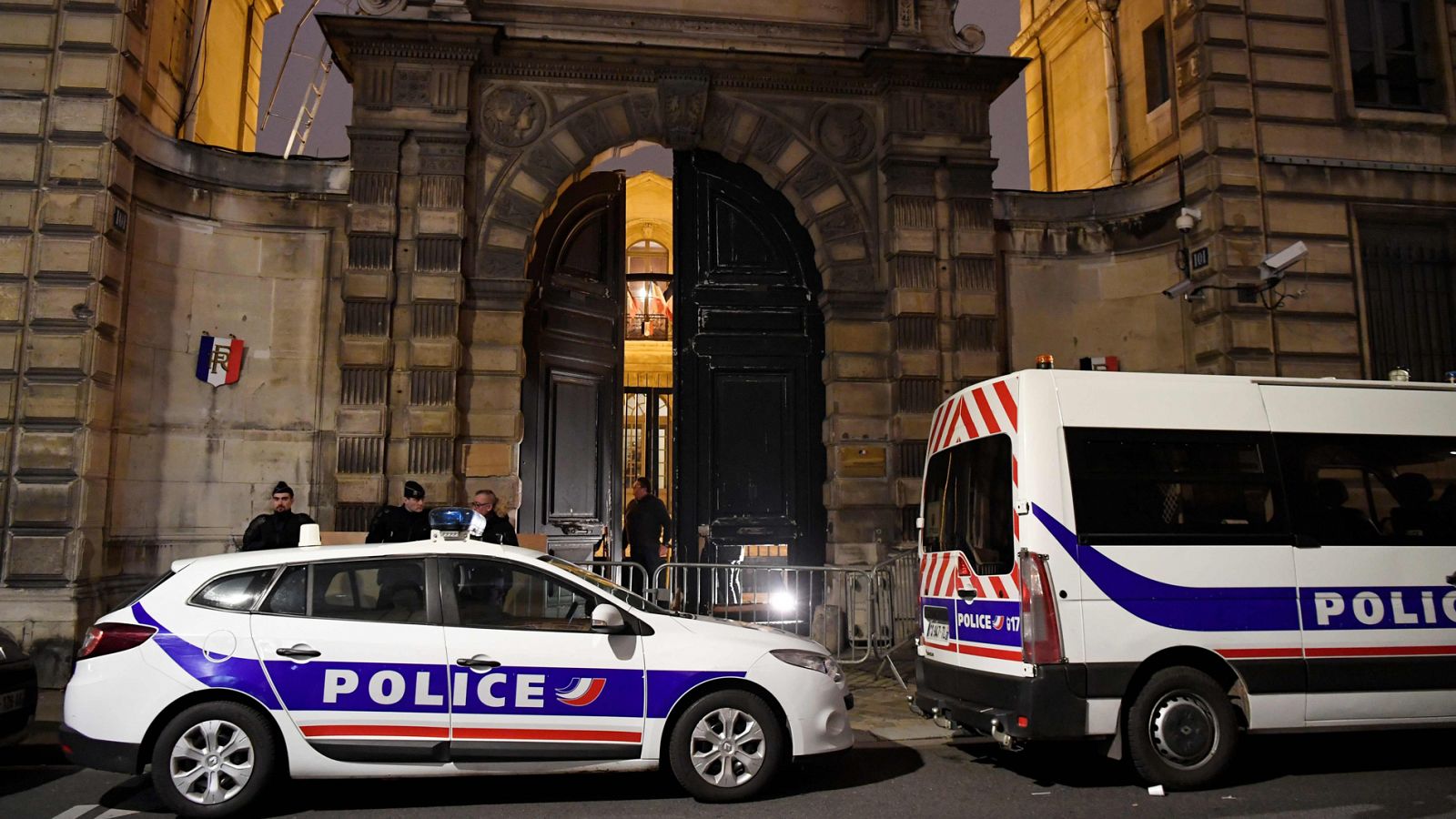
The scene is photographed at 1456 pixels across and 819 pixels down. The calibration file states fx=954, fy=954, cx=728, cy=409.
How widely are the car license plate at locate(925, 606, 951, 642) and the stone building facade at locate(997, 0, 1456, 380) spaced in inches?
247

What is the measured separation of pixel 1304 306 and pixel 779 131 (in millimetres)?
6935

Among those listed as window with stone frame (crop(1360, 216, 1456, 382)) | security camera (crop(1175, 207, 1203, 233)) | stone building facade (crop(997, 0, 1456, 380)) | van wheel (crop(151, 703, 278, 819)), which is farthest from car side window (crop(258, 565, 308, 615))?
window with stone frame (crop(1360, 216, 1456, 382))

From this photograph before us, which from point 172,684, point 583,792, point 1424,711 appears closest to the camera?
point 172,684

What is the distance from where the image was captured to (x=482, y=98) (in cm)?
1184

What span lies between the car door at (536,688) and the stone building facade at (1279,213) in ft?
28.2

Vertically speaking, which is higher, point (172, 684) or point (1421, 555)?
point (1421, 555)

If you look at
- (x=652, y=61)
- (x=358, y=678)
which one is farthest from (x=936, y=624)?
(x=652, y=61)

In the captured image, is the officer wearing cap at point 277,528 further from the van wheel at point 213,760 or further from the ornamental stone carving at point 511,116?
the ornamental stone carving at point 511,116

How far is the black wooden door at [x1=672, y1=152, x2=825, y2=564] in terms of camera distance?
1214 centimetres

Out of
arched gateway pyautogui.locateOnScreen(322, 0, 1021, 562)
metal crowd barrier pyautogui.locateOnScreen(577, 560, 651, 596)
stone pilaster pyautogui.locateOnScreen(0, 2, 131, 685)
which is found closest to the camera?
stone pilaster pyautogui.locateOnScreen(0, 2, 131, 685)

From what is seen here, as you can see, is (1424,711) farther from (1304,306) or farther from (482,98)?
(482,98)

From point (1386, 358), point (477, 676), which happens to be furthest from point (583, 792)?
point (1386, 358)

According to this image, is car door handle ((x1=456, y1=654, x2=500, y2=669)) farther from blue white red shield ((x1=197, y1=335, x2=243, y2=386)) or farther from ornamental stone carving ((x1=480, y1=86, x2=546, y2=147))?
ornamental stone carving ((x1=480, y1=86, x2=546, y2=147))

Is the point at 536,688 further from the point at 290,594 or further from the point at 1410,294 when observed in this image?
the point at 1410,294
